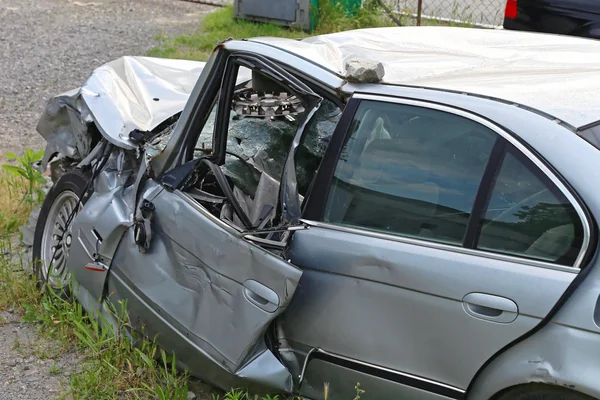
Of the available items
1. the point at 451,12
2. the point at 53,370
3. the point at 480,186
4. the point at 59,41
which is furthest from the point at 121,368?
the point at 451,12

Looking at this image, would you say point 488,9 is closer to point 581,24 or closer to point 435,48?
point 581,24

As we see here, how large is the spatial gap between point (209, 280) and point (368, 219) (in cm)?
80

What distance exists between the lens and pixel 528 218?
97.7 inches

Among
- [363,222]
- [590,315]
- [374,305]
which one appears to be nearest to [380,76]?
[363,222]

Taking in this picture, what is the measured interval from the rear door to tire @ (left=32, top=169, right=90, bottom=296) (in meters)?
1.80

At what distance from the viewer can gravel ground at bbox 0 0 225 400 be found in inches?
152

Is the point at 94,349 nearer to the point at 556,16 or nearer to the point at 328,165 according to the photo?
the point at 328,165

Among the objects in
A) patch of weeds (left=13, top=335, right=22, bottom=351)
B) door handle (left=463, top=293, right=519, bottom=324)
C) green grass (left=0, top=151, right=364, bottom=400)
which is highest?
door handle (left=463, top=293, right=519, bottom=324)

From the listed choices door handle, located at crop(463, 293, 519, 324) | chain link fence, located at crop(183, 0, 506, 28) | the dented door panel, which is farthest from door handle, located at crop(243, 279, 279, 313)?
chain link fence, located at crop(183, 0, 506, 28)

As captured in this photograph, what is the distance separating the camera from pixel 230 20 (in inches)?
417

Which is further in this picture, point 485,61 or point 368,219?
point 485,61

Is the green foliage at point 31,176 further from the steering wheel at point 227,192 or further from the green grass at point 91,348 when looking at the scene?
the steering wheel at point 227,192

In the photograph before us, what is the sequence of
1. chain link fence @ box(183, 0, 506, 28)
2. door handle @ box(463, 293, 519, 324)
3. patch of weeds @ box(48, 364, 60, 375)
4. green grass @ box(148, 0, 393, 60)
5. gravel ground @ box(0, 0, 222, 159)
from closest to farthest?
door handle @ box(463, 293, 519, 324) → patch of weeds @ box(48, 364, 60, 375) → gravel ground @ box(0, 0, 222, 159) → green grass @ box(148, 0, 393, 60) → chain link fence @ box(183, 0, 506, 28)

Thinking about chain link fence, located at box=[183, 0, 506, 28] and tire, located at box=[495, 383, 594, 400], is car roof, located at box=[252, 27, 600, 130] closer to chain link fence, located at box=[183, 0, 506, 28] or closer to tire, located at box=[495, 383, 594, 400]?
tire, located at box=[495, 383, 594, 400]
